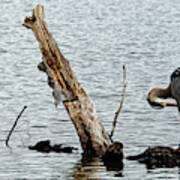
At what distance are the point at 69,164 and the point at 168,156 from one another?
250cm

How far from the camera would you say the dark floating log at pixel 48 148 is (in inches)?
753

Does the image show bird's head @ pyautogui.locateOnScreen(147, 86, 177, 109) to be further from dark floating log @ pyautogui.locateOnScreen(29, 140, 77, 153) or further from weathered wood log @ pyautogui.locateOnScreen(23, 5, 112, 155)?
dark floating log @ pyautogui.locateOnScreen(29, 140, 77, 153)

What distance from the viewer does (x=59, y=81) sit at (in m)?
17.7

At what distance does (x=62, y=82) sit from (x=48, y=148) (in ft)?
7.75

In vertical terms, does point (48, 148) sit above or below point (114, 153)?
below

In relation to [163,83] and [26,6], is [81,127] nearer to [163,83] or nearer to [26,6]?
[163,83]

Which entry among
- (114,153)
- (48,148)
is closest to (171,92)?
(114,153)

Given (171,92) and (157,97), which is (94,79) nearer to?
(171,92)

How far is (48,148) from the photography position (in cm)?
1919

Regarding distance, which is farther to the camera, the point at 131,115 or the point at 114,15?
the point at 114,15

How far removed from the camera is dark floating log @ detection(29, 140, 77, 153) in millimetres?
19122

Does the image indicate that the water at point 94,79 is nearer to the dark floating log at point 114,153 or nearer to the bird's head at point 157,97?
the dark floating log at point 114,153

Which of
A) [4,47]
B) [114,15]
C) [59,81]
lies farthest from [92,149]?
[114,15]

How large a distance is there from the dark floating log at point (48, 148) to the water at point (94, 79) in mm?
356
